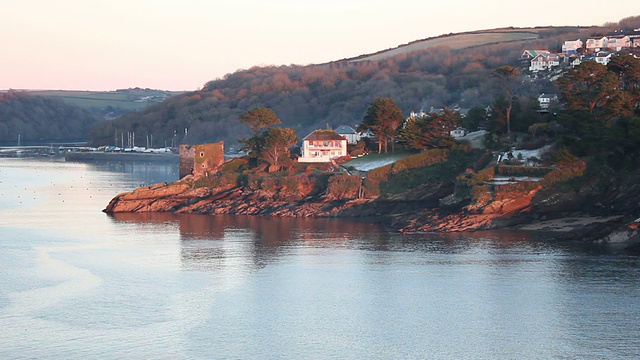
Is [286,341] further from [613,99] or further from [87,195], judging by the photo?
[87,195]

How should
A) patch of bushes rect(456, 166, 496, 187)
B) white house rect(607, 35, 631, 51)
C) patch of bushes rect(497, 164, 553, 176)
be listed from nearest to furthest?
patch of bushes rect(497, 164, 553, 176) → patch of bushes rect(456, 166, 496, 187) → white house rect(607, 35, 631, 51)

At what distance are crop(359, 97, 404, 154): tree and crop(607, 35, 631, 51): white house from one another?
4519cm

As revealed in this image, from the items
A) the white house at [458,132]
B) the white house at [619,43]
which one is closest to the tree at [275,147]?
the white house at [458,132]

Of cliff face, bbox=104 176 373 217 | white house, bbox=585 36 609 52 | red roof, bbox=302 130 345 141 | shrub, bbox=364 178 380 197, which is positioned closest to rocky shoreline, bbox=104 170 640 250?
cliff face, bbox=104 176 373 217

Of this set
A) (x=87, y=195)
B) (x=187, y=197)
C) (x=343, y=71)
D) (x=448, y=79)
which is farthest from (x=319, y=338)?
Result: (x=343, y=71)

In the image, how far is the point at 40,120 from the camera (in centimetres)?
18650

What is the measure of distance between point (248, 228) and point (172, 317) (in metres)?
19.5

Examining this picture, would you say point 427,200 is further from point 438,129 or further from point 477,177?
point 438,129

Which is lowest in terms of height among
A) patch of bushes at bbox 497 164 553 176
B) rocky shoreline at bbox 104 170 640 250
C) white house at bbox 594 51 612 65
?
rocky shoreline at bbox 104 170 640 250

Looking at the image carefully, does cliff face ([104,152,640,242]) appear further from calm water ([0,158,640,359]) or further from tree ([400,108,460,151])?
tree ([400,108,460,151])

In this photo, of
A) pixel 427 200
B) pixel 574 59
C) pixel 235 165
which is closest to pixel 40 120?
pixel 574 59

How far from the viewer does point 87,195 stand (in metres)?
67.5

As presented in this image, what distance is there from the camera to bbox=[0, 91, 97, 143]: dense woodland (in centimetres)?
17938

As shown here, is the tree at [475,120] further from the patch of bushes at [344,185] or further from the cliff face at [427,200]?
the patch of bushes at [344,185]
